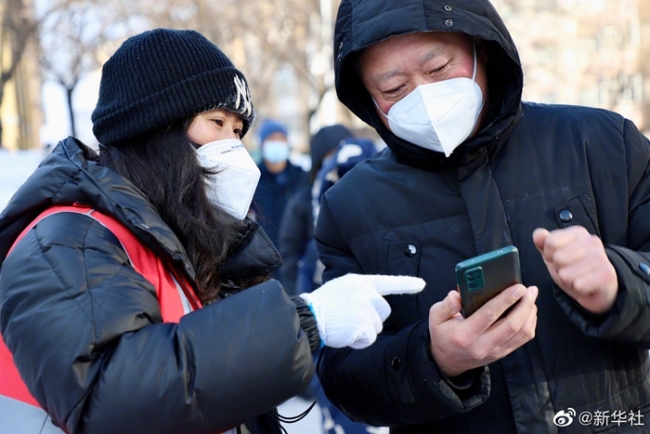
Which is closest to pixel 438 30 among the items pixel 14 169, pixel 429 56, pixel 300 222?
pixel 429 56

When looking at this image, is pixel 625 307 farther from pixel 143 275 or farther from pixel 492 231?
pixel 143 275

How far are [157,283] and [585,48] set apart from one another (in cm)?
4390

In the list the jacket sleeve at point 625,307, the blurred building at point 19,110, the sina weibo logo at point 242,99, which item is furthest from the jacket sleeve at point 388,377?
the blurred building at point 19,110

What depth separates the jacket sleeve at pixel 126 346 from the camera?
1.56m

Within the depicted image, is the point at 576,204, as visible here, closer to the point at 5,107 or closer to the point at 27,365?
the point at 27,365

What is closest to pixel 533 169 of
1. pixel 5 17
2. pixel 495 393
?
pixel 495 393

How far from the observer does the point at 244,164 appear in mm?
2268

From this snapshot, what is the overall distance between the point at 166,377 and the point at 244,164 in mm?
866

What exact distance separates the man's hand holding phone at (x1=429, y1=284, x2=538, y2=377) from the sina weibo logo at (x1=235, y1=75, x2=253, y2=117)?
35.4 inches

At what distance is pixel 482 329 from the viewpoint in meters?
1.86

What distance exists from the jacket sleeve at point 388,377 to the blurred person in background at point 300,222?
3851mm

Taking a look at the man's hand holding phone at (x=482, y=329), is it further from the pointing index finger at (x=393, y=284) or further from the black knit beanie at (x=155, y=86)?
the black knit beanie at (x=155, y=86)

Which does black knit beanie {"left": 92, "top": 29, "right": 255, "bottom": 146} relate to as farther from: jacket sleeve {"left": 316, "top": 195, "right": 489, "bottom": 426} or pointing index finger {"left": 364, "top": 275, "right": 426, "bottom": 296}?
pointing index finger {"left": 364, "top": 275, "right": 426, "bottom": 296}

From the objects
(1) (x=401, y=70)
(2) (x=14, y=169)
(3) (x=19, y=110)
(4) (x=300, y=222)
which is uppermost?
(1) (x=401, y=70)
